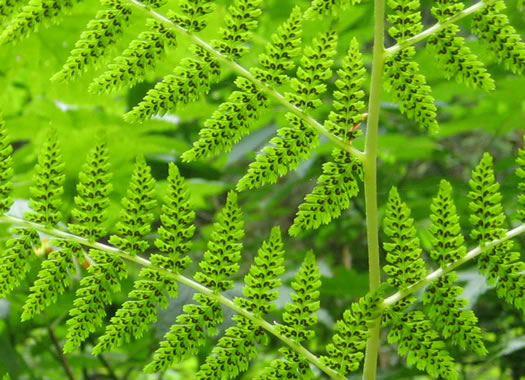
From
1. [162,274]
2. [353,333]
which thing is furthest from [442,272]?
[162,274]

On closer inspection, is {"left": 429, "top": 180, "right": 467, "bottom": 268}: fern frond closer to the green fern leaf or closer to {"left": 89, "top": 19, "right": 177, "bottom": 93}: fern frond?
{"left": 89, "top": 19, "right": 177, "bottom": 93}: fern frond

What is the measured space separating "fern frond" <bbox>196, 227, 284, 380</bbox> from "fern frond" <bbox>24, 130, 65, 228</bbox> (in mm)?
296

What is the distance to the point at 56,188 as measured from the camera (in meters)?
0.95

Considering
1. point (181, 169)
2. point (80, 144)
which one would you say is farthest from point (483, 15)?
point (181, 169)

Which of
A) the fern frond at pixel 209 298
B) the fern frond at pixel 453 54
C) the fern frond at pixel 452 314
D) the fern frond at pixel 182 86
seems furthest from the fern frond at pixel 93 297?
the fern frond at pixel 453 54

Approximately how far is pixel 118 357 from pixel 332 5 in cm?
208

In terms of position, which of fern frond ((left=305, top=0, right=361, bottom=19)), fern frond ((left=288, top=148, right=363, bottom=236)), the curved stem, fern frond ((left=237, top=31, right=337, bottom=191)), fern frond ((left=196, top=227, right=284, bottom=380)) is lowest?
fern frond ((left=196, top=227, right=284, bottom=380))

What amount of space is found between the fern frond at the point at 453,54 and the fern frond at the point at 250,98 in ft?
0.64

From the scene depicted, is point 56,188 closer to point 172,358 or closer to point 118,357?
point 172,358

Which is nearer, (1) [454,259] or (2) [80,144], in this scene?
(1) [454,259]

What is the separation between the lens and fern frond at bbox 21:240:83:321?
875 mm

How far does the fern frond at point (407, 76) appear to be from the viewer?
0.90 metres

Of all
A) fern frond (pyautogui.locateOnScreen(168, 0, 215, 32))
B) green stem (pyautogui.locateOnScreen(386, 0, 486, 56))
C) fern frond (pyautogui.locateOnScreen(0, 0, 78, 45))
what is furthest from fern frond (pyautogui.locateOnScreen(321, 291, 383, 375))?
fern frond (pyautogui.locateOnScreen(0, 0, 78, 45))

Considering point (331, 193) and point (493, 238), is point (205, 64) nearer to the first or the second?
point (331, 193)
